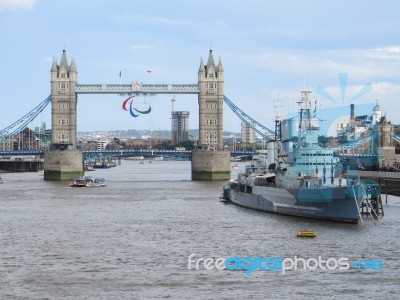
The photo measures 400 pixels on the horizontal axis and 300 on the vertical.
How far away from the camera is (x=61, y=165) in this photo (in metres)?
112

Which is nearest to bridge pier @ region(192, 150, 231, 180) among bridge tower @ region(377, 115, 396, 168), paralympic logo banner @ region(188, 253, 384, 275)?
bridge tower @ region(377, 115, 396, 168)

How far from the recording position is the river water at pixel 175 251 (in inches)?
1169

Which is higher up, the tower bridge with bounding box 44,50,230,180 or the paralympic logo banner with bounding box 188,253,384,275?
the tower bridge with bounding box 44,50,230,180

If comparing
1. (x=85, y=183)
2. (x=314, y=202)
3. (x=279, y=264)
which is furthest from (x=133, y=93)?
(x=279, y=264)

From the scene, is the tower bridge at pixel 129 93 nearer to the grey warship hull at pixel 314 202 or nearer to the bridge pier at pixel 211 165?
the bridge pier at pixel 211 165

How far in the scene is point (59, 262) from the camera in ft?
115

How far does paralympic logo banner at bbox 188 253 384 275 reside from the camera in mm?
33344

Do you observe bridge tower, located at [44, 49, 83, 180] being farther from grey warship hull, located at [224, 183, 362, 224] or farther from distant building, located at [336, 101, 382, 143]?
grey warship hull, located at [224, 183, 362, 224]

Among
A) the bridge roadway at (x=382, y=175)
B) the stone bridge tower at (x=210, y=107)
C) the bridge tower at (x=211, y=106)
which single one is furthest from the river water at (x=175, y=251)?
the stone bridge tower at (x=210, y=107)

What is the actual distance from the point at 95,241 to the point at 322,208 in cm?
1414

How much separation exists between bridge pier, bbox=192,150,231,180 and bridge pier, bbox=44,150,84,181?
49.5 feet

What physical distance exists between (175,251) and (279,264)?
554 cm

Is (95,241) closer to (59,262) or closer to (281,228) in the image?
(59,262)

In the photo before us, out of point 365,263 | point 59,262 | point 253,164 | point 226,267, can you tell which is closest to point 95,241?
point 59,262
